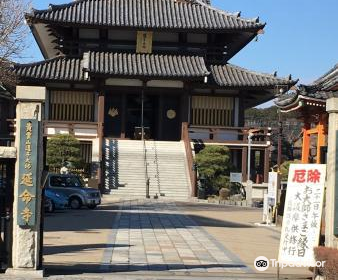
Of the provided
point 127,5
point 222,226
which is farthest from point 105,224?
point 127,5

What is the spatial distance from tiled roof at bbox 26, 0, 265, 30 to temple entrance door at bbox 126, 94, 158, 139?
16.9 feet

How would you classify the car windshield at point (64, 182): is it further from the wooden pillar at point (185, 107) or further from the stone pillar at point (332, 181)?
the stone pillar at point (332, 181)

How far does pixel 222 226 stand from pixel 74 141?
16070 millimetres

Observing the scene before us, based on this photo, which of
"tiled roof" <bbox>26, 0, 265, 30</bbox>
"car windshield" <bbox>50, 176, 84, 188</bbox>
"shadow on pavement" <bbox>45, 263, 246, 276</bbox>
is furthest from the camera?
"tiled roof" <bbox>26, 0, 265, 30</bbox>

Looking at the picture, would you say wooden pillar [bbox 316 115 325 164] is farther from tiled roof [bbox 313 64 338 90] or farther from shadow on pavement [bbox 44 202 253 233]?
shadow on pavement [bbox 44 202 253 233]

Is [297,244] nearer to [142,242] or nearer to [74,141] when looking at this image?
[142,242]

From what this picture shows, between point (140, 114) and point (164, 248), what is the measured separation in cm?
2809

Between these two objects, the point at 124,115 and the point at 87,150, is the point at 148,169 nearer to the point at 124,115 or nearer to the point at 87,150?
the point at 87,150

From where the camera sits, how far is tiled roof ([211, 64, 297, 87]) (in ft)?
127

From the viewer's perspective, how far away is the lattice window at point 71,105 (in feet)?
131

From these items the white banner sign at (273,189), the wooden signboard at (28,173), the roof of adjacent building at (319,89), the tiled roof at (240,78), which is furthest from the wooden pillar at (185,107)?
the wooden signboard at (28,173)

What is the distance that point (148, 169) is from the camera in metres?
34.4

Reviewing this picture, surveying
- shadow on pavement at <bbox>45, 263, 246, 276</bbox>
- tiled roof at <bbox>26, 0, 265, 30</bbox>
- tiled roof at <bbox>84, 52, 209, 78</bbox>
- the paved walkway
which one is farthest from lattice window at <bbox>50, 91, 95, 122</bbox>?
shadow on pavement at <bbox>45, 263, 246, 276</bbox>

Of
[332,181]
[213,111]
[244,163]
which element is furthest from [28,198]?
[213,111]
